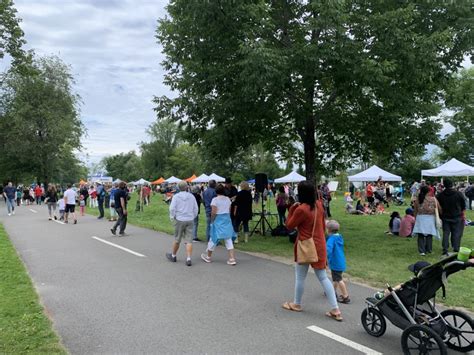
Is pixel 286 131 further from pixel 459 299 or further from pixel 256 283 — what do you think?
pixel 459 299

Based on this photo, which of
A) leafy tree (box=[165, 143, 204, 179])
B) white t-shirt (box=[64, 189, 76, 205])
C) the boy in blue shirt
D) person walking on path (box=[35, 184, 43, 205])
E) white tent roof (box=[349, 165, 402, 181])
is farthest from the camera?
leafy tree (box=[165, 143, 204, 179])

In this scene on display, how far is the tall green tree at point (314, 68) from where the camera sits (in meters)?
9.04

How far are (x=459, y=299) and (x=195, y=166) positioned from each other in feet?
258

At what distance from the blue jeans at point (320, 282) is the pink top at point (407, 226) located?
27.5 feet

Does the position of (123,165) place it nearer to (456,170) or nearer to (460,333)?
(456,170)

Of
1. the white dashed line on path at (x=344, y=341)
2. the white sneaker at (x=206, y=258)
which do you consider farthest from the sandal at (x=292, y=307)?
the white sneaker at (x=206, y=258)

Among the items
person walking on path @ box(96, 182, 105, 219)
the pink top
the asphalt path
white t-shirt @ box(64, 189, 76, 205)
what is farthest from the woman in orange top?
person walking on path @ box(96, 182, 105, 219)

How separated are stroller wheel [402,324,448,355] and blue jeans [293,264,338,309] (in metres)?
1.18

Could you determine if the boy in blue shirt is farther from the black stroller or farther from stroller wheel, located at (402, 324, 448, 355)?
stroller wheel, located at (402, 324, 448, 355)

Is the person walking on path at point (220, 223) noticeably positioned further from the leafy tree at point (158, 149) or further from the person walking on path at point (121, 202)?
the leafy tree at point (158, 149)

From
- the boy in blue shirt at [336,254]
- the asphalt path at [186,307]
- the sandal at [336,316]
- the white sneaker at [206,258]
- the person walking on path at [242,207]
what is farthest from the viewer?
the person walking on path at [242,207]

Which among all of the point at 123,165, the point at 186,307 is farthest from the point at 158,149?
the point at 186,307

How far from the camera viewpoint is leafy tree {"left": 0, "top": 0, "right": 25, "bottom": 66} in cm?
1870

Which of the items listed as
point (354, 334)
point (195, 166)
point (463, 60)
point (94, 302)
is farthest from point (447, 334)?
point (195, 166)
